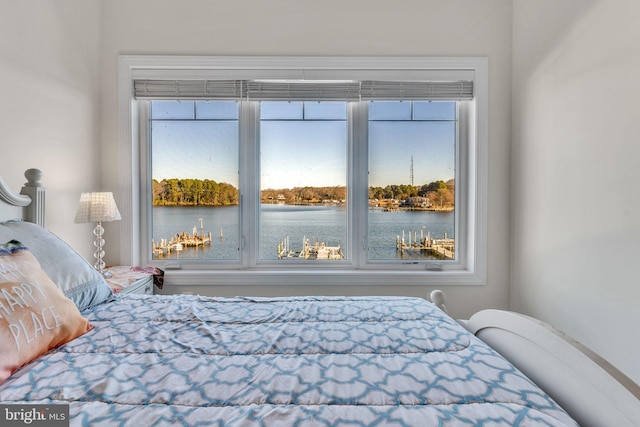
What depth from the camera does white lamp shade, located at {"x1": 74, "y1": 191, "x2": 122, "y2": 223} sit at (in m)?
1.89

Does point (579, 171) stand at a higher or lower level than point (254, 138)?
lower

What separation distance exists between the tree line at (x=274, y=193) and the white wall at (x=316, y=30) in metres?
0.60

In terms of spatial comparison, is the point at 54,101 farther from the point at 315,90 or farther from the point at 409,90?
the point at 409,90

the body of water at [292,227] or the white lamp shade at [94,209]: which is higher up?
the white lamp shade at [94,209]

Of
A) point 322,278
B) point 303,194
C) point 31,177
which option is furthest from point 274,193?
point 31,177

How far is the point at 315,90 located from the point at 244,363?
2037 millimetres

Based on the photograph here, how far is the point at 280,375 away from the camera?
0.80 metres

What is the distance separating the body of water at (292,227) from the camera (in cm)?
250

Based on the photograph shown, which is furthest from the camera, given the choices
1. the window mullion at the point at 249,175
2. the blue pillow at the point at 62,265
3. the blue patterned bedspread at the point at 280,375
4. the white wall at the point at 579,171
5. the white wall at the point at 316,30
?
the window mullion at the point at 249,175

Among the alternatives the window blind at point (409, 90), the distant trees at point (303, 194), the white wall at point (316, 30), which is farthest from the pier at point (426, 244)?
the window blind at point (409, 90)

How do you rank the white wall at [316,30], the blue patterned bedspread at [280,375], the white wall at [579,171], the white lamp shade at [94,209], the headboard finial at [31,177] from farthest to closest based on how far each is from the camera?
the white wall at [316,30] < the white lamp shade at [94,209] < the headboard finial at [31,177] < the white wall at [579,171] < the blue patterned bedspread at [280,375]

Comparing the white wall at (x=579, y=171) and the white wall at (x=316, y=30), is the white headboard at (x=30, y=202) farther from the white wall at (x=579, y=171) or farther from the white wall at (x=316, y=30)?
the white wall at (x=579, y=171)

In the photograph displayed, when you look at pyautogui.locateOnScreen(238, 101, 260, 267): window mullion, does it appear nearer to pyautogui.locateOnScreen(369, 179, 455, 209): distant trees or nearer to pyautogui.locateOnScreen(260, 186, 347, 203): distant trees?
pyautogui.locateOnScreen(260, 186, 347, 203): distant trees

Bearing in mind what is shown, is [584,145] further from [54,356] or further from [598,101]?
[54,356]
